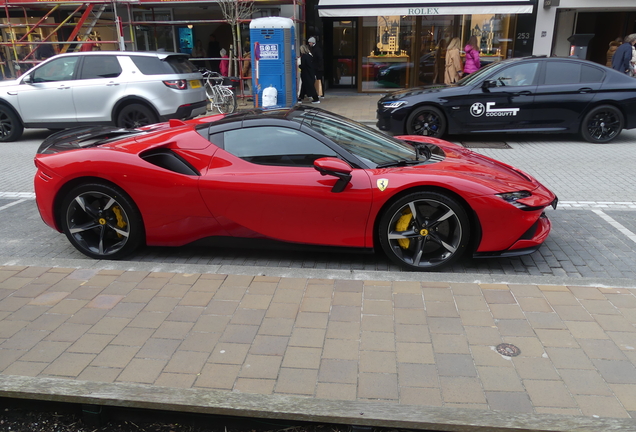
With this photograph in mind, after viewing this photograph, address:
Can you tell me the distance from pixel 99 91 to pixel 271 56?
4162 millimetres

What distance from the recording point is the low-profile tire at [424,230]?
164 inches

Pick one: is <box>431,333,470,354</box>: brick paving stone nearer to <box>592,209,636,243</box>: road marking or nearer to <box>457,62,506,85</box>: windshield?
<box>592,209,636,243</box>: road marking

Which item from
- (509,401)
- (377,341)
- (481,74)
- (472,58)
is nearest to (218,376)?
(377,341)

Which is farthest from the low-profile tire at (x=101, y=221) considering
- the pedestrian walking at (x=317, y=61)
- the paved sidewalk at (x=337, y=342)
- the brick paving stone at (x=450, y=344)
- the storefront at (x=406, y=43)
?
the storefront at (x=406, y=43)

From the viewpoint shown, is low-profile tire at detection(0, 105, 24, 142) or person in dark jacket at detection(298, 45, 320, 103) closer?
low-profile tire at detection(0, 105, 24, 142)

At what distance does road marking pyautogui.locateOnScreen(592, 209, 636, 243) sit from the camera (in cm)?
512

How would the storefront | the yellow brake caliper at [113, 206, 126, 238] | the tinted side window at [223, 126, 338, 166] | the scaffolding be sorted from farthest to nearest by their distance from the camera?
the storefront
the scaffolding
the yellow brake caliper at [113, 206, 126, 238]
the tinted side window at [223, 126, 338, 166]

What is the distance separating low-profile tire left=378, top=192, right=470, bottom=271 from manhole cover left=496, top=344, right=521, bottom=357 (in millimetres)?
1173

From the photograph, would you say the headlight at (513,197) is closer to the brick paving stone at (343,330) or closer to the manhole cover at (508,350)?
the manhole cover at (508,350)

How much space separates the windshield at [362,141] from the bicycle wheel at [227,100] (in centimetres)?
934

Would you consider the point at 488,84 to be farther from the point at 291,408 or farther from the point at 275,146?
the point at 291,408

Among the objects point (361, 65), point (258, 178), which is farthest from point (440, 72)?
point (258, 178)

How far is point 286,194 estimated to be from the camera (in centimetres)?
422

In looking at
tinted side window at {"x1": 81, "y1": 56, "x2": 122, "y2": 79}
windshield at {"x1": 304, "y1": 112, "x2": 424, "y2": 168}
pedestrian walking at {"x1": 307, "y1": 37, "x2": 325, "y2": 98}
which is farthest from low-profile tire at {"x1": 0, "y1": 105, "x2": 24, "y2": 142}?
windshield at {"x1": 304, "y1": 112, "x2": 424, "y2": 168}
